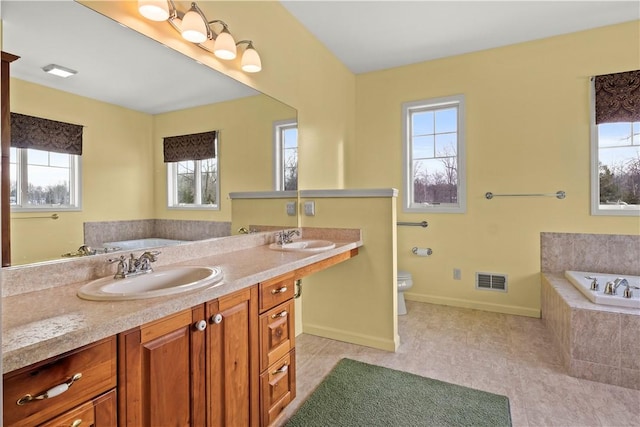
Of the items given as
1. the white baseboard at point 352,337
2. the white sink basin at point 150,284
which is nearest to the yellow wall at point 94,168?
the white sink basin at point 150,284

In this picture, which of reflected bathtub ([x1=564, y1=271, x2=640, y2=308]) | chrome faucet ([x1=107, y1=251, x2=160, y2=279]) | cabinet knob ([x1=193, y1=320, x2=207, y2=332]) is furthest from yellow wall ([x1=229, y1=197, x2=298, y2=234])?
reflected bathtub ([x1=564, y1=271, x2=640, y2=308])

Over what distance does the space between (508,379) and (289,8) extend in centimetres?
298

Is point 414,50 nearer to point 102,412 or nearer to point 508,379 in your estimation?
point 508,379

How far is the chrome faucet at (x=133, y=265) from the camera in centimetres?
135

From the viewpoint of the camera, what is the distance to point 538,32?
296 centimetres

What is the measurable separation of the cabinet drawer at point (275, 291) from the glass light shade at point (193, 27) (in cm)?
128

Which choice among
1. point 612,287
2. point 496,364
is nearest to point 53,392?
point 496,364

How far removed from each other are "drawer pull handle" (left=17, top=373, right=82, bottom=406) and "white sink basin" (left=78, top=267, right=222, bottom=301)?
26cm

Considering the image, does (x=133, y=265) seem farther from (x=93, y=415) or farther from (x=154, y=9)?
(x=154, y=9)

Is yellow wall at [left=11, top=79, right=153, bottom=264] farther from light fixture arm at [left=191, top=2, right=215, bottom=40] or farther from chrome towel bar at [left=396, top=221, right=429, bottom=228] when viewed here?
chrome towel bar at [left=396, top=221, right=429, bottom=228]

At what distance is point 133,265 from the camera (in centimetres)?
139

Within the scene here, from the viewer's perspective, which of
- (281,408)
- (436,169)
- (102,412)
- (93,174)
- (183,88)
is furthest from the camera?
(436,169)

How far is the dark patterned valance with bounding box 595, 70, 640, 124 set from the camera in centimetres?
276

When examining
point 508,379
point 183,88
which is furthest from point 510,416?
point 183,88
